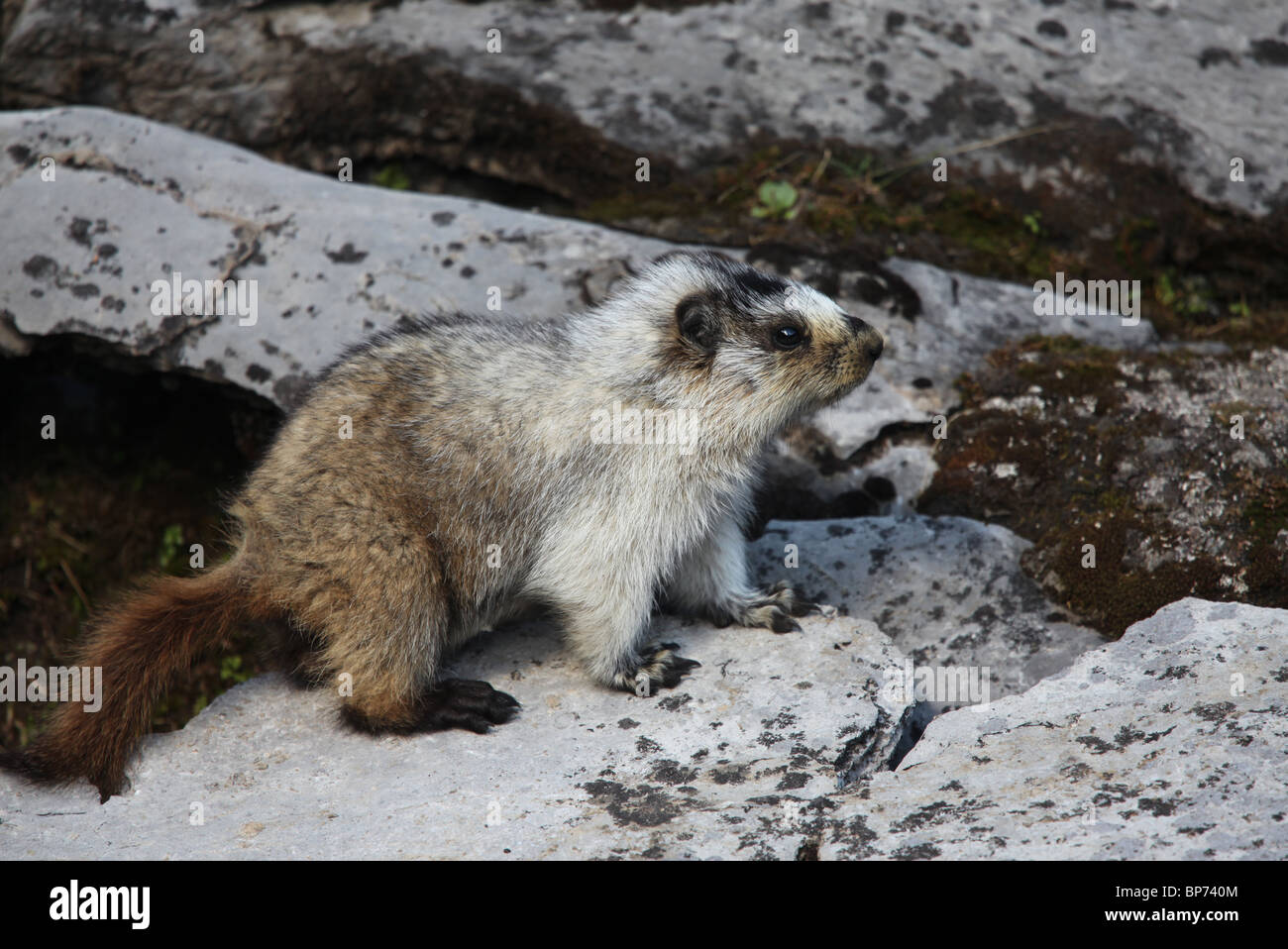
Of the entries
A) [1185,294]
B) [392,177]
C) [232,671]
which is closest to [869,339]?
[1185,294]

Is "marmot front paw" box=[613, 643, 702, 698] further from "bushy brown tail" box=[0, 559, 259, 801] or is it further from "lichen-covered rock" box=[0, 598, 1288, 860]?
"bushy brown tail" box=[0, 559, 259, 801]

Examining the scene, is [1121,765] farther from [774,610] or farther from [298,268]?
[298,268]

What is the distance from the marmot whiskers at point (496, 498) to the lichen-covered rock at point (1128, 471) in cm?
184

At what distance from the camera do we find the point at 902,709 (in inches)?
231

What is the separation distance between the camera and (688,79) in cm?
1023

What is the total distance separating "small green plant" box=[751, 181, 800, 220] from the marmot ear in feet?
10.9

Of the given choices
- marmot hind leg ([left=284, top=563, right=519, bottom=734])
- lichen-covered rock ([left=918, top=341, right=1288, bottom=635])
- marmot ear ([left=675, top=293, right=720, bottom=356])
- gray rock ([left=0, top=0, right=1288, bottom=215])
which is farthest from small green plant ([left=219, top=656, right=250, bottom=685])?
lichen-covered rock ([left=918, top=341, right=1288, bottom=635])

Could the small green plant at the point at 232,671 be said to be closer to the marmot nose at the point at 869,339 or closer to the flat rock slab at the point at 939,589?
the flat rock slab at the point at 939,589

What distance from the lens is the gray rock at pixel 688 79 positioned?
986 cm

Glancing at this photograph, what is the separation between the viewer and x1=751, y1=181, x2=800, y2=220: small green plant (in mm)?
9359

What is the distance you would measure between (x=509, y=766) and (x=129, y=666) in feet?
6.31

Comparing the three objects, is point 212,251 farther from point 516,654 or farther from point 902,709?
point 902,709

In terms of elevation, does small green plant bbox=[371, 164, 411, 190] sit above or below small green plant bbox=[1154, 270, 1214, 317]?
above

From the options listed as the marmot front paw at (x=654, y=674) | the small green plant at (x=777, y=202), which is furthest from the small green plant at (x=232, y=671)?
the small green plant at (x=777, y=202)
